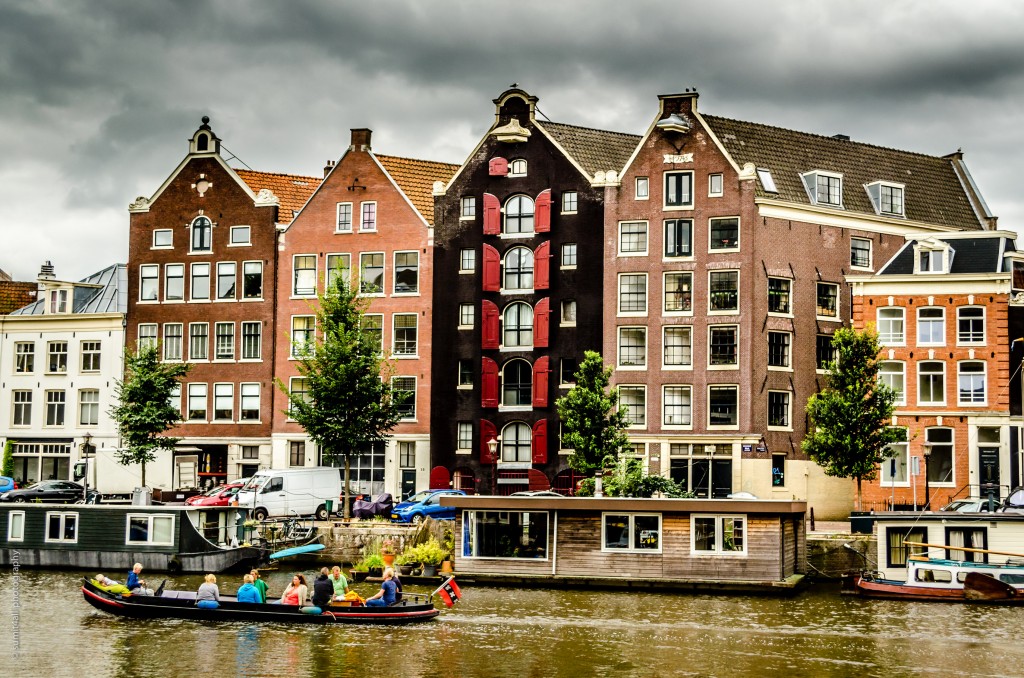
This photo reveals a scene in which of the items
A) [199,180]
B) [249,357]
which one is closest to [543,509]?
[249,357]

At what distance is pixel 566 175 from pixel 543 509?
23.2m

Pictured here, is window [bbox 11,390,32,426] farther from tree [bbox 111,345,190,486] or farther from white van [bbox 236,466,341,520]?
white van [bbox 236,466,341,520]

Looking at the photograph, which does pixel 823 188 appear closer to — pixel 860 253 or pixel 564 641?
pixel 860 253

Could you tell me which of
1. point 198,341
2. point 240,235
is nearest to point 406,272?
point 240,235

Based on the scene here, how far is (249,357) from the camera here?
255ft

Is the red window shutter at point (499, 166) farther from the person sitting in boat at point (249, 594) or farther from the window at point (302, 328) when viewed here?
the person sitting in boat at point (249, 594)

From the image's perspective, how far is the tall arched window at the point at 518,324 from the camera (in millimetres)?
72750

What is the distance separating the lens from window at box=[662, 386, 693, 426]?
69.6m

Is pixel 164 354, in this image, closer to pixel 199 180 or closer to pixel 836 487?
pixel 199 180

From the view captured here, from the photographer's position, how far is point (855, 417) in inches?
2441

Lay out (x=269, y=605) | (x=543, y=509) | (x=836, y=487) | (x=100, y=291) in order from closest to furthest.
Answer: (x=269, y=605), (x=543, y=509), (x=836, y=487), (x=100, y=291)

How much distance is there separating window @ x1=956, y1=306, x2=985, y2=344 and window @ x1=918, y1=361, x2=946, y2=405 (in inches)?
60.6

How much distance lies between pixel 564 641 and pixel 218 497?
24.9 metres

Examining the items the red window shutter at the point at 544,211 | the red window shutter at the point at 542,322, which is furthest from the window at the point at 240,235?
the red window shutter at the point at 542,322
